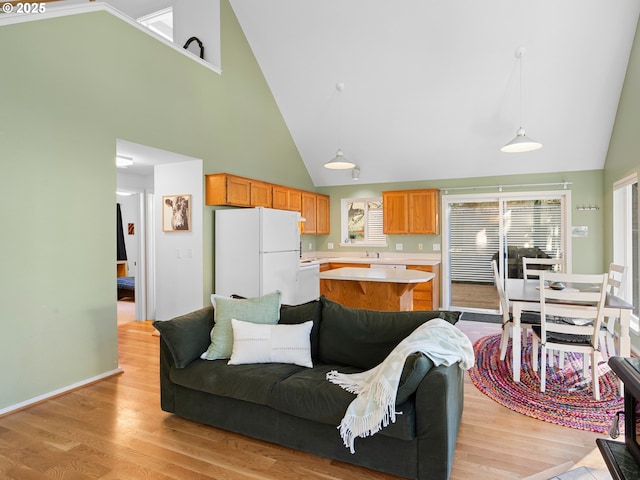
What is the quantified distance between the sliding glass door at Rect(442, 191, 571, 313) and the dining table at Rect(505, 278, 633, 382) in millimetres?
2492

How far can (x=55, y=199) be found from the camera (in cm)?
318

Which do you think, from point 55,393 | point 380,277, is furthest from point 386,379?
point 55,393

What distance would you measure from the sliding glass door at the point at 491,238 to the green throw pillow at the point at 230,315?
175 inches

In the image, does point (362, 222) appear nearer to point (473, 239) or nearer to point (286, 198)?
point (286, 198)

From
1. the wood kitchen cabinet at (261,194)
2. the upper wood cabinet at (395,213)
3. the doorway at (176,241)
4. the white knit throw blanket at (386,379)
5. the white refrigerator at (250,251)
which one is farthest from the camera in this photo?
the upper wood cabinet at (395,213)

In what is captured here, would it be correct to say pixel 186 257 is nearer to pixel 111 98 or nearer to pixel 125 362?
pixel 125 362

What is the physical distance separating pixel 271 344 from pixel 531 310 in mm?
2271

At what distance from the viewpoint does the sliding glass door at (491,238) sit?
603 cm

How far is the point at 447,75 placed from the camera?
195 inches

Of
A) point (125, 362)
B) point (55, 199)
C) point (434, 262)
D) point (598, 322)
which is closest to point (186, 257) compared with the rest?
point (125, 362)

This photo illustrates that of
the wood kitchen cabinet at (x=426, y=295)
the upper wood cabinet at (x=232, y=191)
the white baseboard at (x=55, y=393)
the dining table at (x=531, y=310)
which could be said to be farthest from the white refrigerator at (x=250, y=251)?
the dining table at (x=531, y=310)

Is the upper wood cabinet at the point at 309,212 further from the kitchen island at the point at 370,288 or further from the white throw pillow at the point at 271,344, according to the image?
the white throw pillow at the point at 271,344

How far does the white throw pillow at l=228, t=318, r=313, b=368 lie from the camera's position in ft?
8.64

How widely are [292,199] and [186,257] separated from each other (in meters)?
2.11
